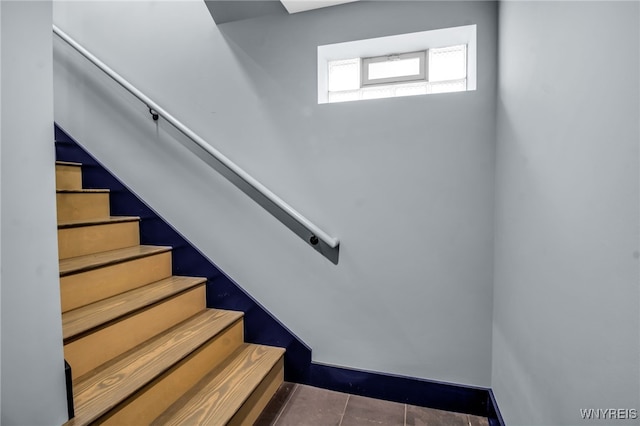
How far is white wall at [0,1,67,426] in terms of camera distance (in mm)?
808

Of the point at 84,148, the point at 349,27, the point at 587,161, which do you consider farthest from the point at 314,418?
the point at 84,148

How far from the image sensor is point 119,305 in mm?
1418

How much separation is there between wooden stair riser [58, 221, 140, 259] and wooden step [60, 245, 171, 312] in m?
0.05

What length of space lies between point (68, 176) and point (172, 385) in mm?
1563

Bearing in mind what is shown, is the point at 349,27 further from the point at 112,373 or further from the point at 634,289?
the point at 112,373

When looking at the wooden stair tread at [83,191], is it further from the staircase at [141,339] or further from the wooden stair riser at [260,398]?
the wooden stair riser at [260,398]

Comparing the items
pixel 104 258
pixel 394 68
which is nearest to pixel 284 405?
pixel 104 258

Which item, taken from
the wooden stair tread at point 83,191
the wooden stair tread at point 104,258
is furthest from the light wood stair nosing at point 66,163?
the wooden stair tread at point 104,258

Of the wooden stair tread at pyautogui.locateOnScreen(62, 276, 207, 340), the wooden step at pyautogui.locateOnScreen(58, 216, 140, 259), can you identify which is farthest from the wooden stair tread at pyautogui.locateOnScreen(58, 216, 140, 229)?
the wooden stair tread at pyautogui.locateOnScreen(62, 276, 207, 340)

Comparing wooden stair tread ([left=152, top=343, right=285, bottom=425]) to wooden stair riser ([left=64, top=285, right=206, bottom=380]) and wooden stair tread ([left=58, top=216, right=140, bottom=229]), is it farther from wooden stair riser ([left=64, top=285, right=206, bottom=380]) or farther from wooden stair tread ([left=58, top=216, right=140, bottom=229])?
wooden stair tread ([left=58, top=216, right=140, bottom=229])

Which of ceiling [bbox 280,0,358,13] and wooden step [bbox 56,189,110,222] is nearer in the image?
ceiling [bbox 280,0,358,13]

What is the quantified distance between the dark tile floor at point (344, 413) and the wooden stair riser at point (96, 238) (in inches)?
49.8

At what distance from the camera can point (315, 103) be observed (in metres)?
1.71

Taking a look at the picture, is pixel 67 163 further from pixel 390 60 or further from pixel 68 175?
pixel 390 60
